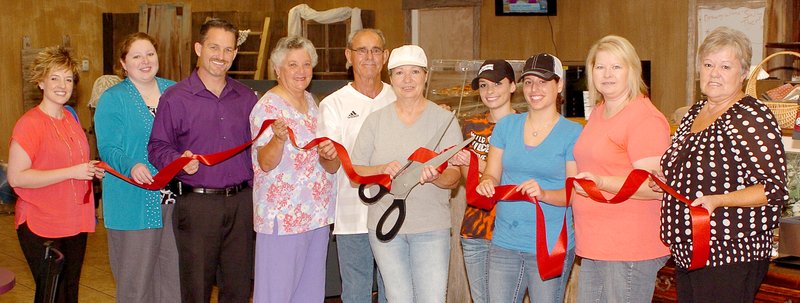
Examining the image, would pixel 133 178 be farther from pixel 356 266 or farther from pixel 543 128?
pixel 543 128

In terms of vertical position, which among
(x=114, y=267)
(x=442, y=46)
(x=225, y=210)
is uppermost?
(x=442, y=46)

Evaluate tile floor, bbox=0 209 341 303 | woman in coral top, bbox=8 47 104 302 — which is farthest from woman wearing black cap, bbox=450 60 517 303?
tile floor, bbox=0 209 341 303

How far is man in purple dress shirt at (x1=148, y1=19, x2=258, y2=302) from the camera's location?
14.3 ft

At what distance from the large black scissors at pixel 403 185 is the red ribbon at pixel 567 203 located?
195 millimetres

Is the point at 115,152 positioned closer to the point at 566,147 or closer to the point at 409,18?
the point at 566,147

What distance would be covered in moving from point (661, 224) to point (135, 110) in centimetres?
247

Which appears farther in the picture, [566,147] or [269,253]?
[269,253]

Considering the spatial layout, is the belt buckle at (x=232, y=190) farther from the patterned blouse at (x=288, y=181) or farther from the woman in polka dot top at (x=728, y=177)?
the woman in polka dot top at (x=728, y=177)

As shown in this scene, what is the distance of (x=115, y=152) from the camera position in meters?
4.46

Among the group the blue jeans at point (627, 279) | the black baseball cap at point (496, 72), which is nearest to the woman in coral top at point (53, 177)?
the black baseball cap at point (496, 72)

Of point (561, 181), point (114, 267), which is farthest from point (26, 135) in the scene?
point (561, 181)

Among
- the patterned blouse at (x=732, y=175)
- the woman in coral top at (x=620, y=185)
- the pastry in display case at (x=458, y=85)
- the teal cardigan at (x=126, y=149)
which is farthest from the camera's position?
the pastry in display case at (x=458, y=85)

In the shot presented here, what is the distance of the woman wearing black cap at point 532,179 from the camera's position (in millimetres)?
3791

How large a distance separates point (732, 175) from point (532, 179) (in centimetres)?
82
